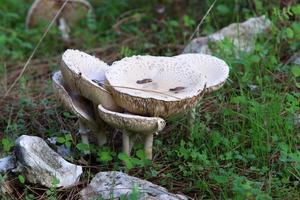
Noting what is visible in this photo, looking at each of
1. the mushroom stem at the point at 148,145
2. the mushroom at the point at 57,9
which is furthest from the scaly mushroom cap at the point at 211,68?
the mushroom at the point at 57,9

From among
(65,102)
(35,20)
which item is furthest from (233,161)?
(35,20)

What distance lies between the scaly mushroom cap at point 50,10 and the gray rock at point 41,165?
2.70 m

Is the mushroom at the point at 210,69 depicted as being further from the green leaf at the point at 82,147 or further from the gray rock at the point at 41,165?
the gray rock at the point at 41,165

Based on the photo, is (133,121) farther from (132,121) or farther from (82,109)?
(82,109)

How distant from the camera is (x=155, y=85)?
326 centimetres

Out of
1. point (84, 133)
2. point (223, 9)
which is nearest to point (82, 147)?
point (84, 133)

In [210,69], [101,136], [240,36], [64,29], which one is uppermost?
[210,69]

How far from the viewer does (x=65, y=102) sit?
127 inches

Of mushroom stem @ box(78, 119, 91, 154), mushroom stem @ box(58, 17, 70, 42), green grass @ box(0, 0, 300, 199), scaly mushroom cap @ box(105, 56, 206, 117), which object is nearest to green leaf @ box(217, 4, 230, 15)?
green grass @ box(0, 0, 300, 199)

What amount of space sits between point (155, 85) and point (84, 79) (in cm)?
41

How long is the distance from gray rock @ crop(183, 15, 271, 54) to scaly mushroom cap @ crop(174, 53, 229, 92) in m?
1.00

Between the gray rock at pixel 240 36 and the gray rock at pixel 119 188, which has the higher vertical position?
the gray rock at pixel 240 36

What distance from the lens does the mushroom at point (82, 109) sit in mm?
3215

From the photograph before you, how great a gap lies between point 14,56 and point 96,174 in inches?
94.5
